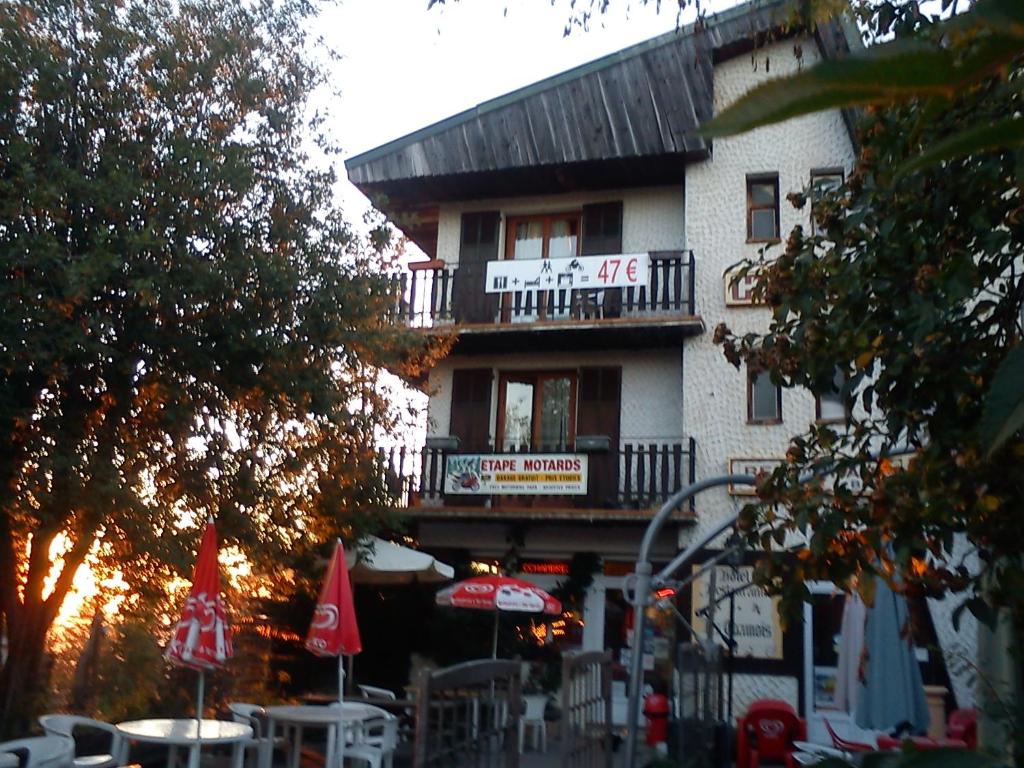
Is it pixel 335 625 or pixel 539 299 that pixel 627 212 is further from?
pixel 335 625

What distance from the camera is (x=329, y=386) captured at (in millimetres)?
10758

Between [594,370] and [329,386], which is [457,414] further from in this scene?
[329,386]

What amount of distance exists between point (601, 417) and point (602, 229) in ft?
9.77

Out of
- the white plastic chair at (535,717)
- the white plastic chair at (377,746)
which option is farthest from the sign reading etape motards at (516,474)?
the white plastic chair at (377,746)

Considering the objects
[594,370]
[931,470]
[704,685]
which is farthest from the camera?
[594,370]

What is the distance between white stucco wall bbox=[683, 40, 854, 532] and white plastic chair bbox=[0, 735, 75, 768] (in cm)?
969

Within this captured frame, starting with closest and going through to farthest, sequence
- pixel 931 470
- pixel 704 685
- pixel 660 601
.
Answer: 1. pixel 931 470
2. pixel 660 601
3. pixel 704 685

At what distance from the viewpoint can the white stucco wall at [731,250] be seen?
51.3 feet

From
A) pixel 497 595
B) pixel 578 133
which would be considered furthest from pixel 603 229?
pixel 497 595

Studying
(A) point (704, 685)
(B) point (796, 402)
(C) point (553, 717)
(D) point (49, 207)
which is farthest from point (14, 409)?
(B) point (796, 402)

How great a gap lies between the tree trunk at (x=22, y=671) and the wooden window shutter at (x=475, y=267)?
8.30 metres

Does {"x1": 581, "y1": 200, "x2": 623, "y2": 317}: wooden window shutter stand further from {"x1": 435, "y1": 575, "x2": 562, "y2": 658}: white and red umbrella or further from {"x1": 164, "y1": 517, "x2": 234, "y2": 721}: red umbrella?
{"x1": 164, "y1": 517, "x2": 234, "y2": 721}: red umbrella

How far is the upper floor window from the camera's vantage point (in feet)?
58.9

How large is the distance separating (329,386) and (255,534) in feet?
5.08
